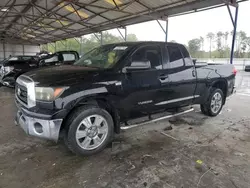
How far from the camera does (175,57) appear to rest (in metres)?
3.80

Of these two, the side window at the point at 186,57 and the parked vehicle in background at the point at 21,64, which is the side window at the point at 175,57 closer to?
the side window at the point at 186,57

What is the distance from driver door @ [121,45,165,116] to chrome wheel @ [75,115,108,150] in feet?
1.50

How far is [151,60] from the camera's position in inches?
135

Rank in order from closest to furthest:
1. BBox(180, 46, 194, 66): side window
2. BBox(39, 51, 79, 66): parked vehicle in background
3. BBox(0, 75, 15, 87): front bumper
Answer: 1. BBox(180, 46, 194, 66): side window
2. BBox(0, 75, 15, 87): front bumper
3. BBox(39, 51, 79, 66): parked vehicle in background

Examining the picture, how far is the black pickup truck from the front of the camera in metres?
2.54

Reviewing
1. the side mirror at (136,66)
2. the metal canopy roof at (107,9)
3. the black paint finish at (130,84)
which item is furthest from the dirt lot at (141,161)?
the metal canopy roof at (107,9)

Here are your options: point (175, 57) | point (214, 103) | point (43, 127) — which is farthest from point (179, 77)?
point (43, 127)

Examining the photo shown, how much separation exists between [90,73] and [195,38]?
106ft

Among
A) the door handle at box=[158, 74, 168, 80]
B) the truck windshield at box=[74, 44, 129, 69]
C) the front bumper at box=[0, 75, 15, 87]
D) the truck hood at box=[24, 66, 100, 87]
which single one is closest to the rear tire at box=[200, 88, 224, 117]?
the door handle at box=[158, 74, 168, 80]

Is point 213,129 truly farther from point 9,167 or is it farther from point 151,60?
point 9,167

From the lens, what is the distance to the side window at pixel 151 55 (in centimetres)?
328

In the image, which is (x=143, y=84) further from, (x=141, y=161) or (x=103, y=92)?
(x=141, y=161)

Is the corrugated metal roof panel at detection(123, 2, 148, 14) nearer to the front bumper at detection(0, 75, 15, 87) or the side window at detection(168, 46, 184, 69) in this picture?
the side window at detection(168, 46, 184, 69)

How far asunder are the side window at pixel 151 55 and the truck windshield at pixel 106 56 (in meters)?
0.25
